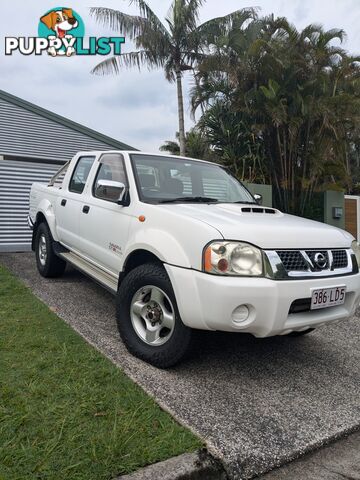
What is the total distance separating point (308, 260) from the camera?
2885 mm

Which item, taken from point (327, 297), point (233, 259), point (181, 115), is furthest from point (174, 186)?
point (181, 115)

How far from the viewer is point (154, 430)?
2.26 meters

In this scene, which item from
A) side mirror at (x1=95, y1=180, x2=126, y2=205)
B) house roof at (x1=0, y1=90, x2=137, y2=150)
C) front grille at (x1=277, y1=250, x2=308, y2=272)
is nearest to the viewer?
front grille at (x1=277, y1=250, x2=308, y2=272)

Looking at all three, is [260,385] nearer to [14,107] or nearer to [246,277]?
[246,277]

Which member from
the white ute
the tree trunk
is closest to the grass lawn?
the white ute

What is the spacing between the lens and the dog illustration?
1000 centimetres

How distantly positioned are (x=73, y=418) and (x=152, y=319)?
3.31 feet

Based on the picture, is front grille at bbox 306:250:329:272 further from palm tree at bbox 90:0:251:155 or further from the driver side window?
palm tree at bbox 90:0:251:155

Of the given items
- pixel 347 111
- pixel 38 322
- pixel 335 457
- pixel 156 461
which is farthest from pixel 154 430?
pixel 347 111

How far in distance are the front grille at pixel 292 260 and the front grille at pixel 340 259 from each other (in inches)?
15.7

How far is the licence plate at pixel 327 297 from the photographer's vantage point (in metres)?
2.83

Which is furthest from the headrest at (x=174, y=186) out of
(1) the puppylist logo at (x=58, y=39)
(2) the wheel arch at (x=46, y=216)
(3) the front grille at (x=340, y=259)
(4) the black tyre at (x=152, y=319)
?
(1) the puppylist logo at (x=58, y=39)

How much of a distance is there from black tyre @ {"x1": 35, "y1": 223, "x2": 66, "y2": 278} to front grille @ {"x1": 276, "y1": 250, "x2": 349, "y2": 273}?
11.3 ft

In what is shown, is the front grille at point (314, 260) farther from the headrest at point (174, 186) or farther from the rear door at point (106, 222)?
the rear door at point (106, 222)
